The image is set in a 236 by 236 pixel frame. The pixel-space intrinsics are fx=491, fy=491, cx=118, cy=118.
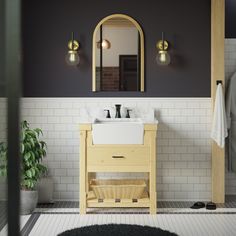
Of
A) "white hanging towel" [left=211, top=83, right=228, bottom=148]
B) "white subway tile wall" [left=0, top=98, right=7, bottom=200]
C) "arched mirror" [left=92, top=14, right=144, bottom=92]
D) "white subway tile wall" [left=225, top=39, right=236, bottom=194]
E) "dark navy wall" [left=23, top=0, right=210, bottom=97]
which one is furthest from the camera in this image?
"white subway tile wall" [left=225, top=39, right=236, bottom=194]

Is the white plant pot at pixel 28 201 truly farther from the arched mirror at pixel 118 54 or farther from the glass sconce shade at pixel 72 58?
the glass sconce shade at pixel 72 58

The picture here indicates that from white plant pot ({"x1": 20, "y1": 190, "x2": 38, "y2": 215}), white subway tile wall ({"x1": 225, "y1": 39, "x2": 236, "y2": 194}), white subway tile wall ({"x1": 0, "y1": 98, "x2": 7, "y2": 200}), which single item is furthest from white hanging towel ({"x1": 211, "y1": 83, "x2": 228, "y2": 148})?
white subway tile wall ({"x1": 0, "y1": 98, "x2": 7, "y2": 200})

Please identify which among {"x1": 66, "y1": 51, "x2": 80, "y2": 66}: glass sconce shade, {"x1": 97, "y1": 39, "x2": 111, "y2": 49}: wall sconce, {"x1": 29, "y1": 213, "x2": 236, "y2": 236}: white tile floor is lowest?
{"x1": 29, "y1": 213, "x2": 236, "y2": 236}: white tile floor

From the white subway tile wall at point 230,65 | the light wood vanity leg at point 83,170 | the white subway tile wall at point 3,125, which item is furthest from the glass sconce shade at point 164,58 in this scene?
the white subway tile wall at point 3,125

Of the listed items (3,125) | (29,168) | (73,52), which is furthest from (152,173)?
(3,125)

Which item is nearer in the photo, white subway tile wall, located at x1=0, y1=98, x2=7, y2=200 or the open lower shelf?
white subway tile wall, located at x1=0, y1=98, x2=7, y2=200

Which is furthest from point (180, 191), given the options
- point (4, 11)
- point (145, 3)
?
point (4, 11)

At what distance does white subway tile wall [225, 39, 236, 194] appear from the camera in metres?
6.28

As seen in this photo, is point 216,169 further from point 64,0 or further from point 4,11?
point 4,11

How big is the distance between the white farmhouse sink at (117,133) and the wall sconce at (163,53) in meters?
1.09

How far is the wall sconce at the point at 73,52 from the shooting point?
6.02 meters

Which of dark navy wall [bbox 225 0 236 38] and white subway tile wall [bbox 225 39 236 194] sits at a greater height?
dark navy wall [bbox 225 0 236 38]

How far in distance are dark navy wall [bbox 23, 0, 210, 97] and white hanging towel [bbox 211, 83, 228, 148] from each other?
0.84 ft

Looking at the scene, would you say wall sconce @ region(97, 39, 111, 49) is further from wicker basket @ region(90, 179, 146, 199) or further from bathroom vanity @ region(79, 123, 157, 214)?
wicker basket @ region(90, 179, 146, 199)
